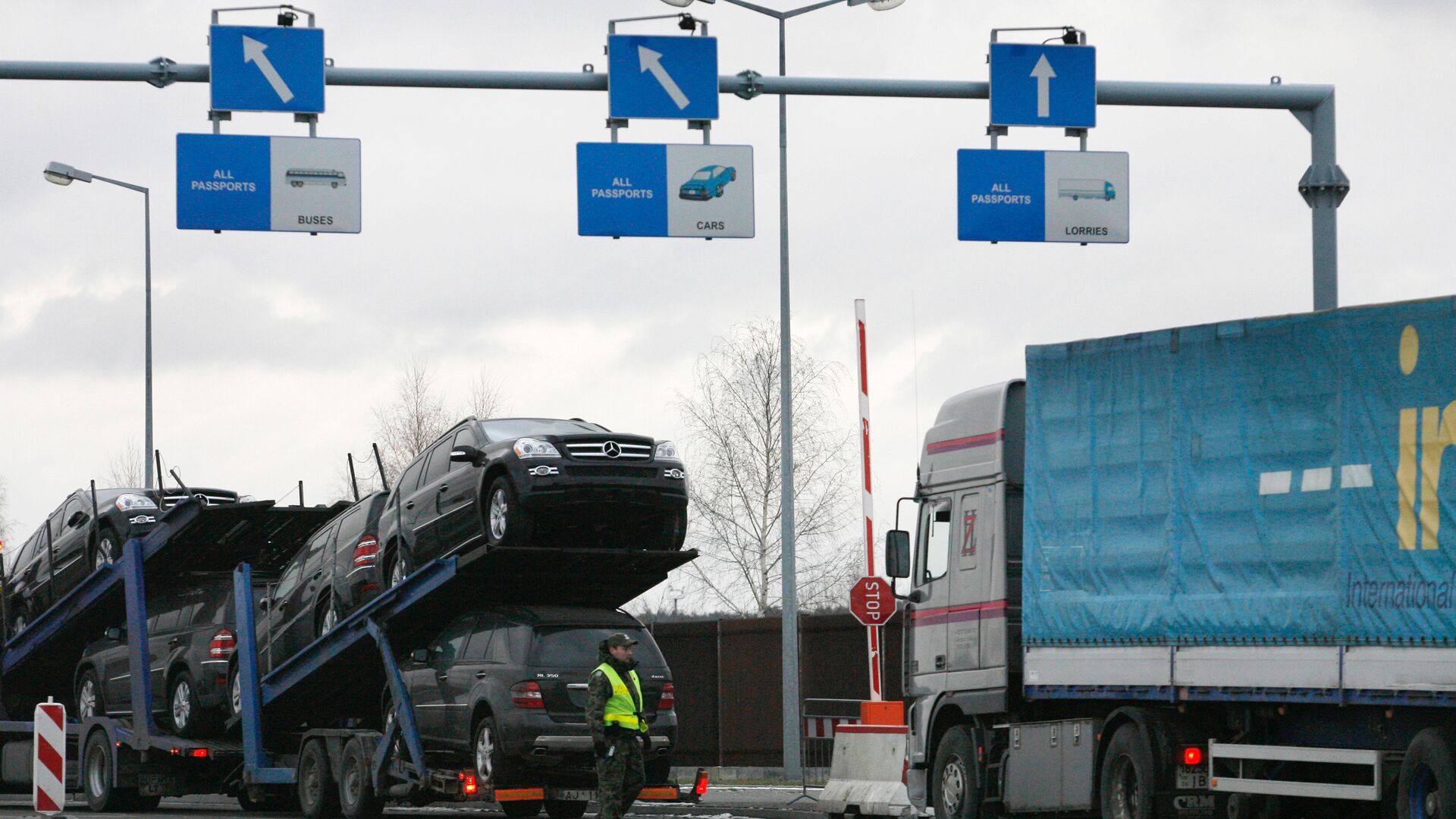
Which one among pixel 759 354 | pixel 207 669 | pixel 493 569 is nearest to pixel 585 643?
pixel 493 569

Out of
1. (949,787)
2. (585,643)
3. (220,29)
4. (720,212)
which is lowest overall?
(949,787)

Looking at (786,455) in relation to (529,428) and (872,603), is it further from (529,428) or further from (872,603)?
(529,428)

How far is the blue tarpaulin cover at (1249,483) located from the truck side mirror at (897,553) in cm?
173

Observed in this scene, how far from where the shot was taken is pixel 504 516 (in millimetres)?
16422

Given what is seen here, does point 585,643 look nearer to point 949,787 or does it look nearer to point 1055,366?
point 949,787

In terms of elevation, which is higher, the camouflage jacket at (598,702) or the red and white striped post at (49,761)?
the camouflage jacket at (598,702)

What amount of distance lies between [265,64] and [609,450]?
14.0 feet

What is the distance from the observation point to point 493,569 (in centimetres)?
1669

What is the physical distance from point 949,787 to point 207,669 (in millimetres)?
8490

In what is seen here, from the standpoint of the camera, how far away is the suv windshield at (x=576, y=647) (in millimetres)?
16375

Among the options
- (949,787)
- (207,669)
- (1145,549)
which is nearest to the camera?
A: (1145,549)

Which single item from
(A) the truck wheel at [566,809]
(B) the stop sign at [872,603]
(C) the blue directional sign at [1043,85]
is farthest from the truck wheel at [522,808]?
(C) the blue directional sign at [1043,85]

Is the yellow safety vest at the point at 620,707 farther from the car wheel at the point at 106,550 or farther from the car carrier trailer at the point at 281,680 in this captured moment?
the car wheel at the point at 106,550

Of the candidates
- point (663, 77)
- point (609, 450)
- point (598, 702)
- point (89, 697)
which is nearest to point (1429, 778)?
point (598, 702)
